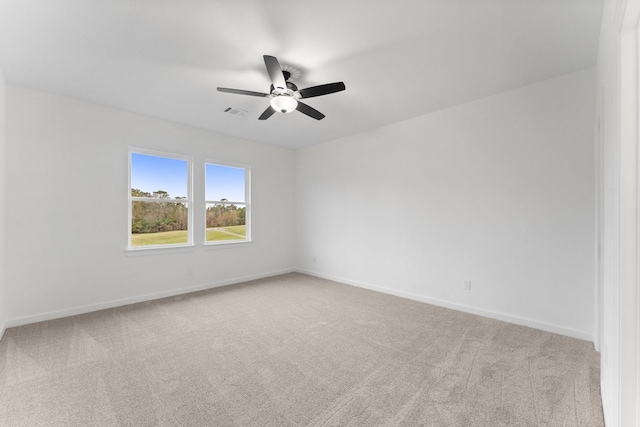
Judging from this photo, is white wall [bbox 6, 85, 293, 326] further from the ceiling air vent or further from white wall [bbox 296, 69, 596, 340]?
white wall [bbox 296, 69, 596, 340]

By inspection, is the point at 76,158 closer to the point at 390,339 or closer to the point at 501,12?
the point at 390,339

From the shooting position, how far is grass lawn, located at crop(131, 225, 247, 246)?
13.5ft

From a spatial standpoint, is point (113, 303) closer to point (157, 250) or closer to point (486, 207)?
point (157, 250)

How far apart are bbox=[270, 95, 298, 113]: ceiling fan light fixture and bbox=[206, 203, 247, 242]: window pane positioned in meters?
2.64

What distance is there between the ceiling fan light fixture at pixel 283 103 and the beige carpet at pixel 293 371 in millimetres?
2380

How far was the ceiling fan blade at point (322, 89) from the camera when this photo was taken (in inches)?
99.2

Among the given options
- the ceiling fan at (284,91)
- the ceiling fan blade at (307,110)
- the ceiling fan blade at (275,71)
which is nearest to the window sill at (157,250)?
the ceiling fan at (284,91)

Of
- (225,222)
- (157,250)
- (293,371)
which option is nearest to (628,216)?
(293,371)

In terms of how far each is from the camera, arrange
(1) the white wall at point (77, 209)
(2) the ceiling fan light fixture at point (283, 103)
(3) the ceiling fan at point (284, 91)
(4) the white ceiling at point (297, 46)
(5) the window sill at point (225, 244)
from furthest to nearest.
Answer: (5) the window sill at point (225, 244) → (1) the white wall at point (77, 209) → (2) the ceiling fan light fixture at point (283, 103) → (3) the ceiling fan at point (284, 91) → (4) the white ceiling at point (297, 46)

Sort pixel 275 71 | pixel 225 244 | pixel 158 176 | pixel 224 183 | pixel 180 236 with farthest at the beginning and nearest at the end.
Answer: pixel 224 183 → pixel 225 244 → pixel 180 236 → pixel 158 176 → pixel 275 71

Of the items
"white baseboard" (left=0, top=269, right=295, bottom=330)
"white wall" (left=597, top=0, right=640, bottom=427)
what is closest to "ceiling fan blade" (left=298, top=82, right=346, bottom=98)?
"white wall" (left=597, top=0, right=640, bottom=427)

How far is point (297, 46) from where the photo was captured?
7.84 ft

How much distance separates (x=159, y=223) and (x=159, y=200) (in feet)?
1.17

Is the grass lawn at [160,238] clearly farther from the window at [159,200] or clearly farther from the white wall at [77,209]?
the white wall at [77,209]
